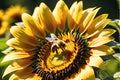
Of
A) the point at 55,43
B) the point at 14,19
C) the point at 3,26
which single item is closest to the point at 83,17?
the point at 55,43

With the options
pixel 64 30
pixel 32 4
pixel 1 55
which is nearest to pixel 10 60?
pixel 1 55

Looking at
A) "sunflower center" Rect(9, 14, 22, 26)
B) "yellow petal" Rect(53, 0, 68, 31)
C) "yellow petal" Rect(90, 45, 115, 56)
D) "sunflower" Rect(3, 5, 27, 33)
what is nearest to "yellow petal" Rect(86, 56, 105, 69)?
"yellow petal" Rect(90, 45, 115, 56)

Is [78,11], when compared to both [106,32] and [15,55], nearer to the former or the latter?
[106,32]

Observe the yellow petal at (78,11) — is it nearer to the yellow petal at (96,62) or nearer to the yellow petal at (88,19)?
the yellow petal at (88,19)

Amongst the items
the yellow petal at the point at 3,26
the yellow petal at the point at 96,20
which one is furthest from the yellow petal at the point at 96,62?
the yellow petal at the point at 3,26

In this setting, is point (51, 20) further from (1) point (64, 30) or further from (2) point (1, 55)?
(2) point (1, 55)

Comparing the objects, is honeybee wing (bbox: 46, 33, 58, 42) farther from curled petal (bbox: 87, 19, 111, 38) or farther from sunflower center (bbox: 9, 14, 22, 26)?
sunflower center (bbox: 9, 14, 22, 26)

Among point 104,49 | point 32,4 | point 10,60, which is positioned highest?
point 32,4

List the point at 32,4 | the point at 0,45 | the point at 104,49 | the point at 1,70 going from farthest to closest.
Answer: the point at 32,4, the point at 1,70, the point at 0,45, the point at 104,49
